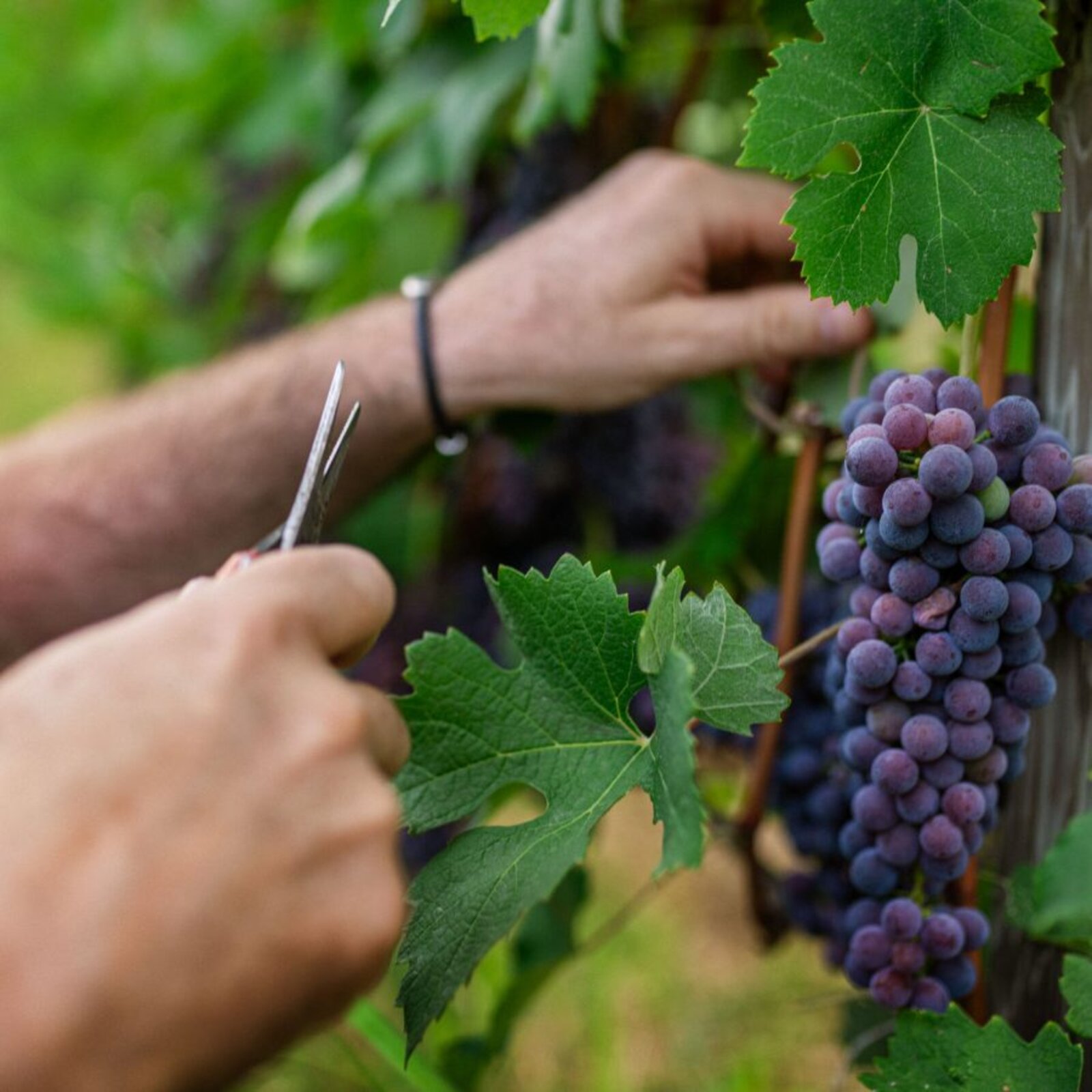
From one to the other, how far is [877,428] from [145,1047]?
471mm

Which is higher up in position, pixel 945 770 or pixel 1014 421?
pixel 1014 421

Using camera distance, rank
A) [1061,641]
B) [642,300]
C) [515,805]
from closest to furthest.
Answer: [1061,641]
[642,300]
[515,805]

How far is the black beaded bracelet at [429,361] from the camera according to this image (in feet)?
4.11

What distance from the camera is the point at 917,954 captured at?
0.73 meters

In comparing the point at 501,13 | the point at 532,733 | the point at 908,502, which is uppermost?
the point at 501,13

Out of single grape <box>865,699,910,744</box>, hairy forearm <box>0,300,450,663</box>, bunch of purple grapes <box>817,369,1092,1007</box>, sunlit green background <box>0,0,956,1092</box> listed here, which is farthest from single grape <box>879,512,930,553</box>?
hairy forearm <box>0,300,450,663</box>

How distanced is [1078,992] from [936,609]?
23 centimetres

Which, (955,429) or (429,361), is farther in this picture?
(429,361)

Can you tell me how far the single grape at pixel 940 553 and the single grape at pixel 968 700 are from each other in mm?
72

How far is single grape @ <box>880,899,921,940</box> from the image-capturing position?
2.36 ft

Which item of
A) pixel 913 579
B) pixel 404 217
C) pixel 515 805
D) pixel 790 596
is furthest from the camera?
pixel 515 805

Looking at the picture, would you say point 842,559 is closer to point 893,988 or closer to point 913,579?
point 913,579

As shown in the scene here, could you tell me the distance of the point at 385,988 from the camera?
6.55 feet

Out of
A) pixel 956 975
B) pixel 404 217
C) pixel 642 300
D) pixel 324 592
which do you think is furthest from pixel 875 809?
pixel 404 217
